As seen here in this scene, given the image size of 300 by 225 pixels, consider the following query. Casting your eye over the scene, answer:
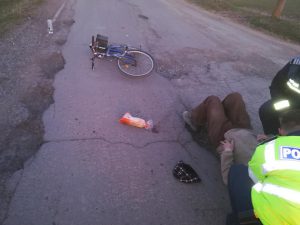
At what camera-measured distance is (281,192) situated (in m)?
2.50

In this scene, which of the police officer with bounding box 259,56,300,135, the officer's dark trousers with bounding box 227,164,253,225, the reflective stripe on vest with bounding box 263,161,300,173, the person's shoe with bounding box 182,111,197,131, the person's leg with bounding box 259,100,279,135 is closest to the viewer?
the reflective stripe on vest with bounding box 263,161,300,173

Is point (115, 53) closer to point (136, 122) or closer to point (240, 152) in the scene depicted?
point (136, 122)

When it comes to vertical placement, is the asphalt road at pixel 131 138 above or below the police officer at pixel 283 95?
below

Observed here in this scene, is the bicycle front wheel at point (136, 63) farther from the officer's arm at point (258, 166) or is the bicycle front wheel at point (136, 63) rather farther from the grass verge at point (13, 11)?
the officer's arm at point (258, 166)

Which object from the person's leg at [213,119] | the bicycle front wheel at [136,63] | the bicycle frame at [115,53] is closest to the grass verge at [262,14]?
the bicycle front wheel at [136,63]

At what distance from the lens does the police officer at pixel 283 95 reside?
435 centimetres

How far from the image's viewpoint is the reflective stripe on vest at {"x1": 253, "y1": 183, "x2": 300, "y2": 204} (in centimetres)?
240

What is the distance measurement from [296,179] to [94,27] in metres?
9.01

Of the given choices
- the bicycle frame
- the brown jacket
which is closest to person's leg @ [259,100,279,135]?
the brown jacket

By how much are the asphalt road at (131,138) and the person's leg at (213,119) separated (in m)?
0.43

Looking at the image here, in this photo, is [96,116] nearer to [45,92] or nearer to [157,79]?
[45,92]

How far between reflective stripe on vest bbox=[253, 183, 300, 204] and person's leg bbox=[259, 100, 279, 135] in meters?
2.29

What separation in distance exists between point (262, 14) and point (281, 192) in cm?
1572

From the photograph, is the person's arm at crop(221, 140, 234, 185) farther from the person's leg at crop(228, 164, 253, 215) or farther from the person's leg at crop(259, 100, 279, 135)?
the person's leg at crop(259, 100, 279, 135)
